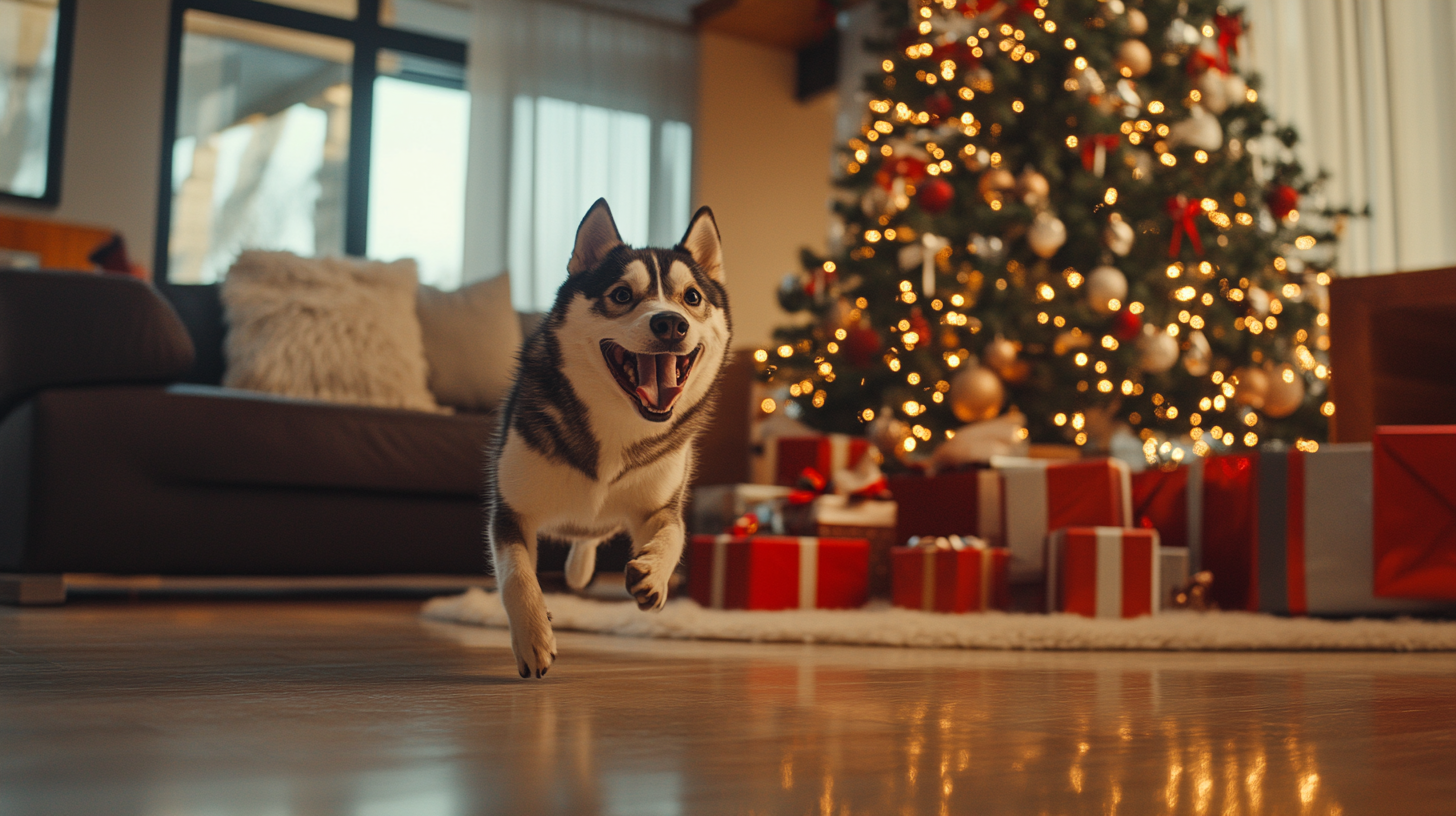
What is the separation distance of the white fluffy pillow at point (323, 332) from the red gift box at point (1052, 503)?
1437mm

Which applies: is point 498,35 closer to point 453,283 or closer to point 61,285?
point 453,283

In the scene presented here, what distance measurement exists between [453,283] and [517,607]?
Result: 4808mm

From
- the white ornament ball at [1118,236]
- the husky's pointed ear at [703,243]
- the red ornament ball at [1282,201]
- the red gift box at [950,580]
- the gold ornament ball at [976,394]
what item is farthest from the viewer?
the red ornament ball at [1282,201]

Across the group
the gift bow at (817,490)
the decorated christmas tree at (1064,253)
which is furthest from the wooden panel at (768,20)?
the gift bow at (817,490)

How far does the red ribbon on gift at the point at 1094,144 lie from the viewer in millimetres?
3441

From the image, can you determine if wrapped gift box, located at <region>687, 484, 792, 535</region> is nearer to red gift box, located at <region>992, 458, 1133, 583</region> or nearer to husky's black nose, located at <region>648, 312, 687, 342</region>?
red gift box, located at <region>992, 458, 1133, 583</region>

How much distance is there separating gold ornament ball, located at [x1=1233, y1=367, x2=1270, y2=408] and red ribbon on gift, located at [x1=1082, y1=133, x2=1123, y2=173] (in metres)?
0.78

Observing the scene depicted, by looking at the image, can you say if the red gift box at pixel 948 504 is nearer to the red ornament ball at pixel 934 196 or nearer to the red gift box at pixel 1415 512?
the red gift box at pixel 1415 512

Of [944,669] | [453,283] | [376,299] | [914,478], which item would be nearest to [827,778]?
[944,669]

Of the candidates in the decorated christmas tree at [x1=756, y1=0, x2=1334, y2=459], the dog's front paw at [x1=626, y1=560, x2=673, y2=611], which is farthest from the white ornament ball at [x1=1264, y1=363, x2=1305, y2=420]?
the dog's front paw at [x1=626, y1=560, x2=673, y2=611]

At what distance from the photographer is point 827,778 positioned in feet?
1.97

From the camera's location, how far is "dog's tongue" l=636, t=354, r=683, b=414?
35.9 inches

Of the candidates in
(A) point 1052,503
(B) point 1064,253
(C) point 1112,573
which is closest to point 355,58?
(B) point 1064,253

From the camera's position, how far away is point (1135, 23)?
362 cm
